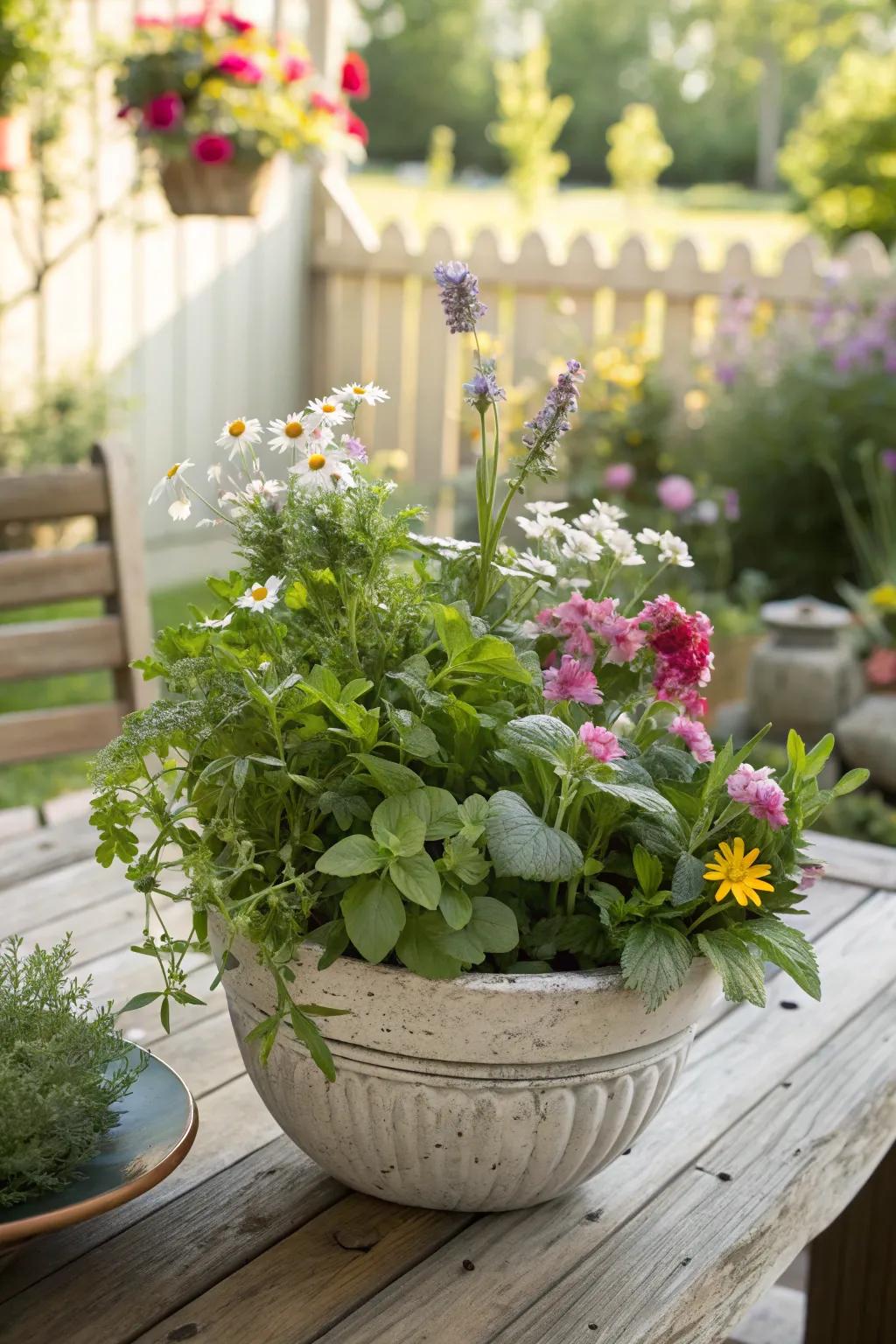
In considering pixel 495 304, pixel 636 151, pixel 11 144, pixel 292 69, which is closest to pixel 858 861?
pixel 11 144

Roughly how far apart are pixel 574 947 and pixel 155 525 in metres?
4.29

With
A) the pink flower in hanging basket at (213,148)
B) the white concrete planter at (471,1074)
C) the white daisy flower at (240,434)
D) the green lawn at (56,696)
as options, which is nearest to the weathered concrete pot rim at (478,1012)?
the white concrete planter at (471,1074)

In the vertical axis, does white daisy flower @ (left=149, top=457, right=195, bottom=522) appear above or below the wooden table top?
above

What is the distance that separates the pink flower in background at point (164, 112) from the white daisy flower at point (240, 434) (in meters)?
3.07

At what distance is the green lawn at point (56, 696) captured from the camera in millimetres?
3484

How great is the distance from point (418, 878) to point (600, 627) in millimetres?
232

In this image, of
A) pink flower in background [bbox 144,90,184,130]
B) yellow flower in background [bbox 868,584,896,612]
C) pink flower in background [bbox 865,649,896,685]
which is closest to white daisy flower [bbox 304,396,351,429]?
pink flower in background [bbox 865,649,896,685]

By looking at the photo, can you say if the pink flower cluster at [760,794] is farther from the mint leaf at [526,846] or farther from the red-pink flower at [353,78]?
the red-pink flower at [353,78]

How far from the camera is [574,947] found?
83cm

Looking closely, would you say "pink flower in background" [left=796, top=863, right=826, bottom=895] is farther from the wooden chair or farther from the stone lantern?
the stone lantern

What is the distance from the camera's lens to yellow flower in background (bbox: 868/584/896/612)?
11.1 feet

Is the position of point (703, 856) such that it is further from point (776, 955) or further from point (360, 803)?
point (360, 803)

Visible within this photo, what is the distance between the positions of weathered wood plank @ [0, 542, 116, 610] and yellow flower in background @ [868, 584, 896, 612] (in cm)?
210

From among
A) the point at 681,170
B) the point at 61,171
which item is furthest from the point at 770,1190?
the point at 681,170
